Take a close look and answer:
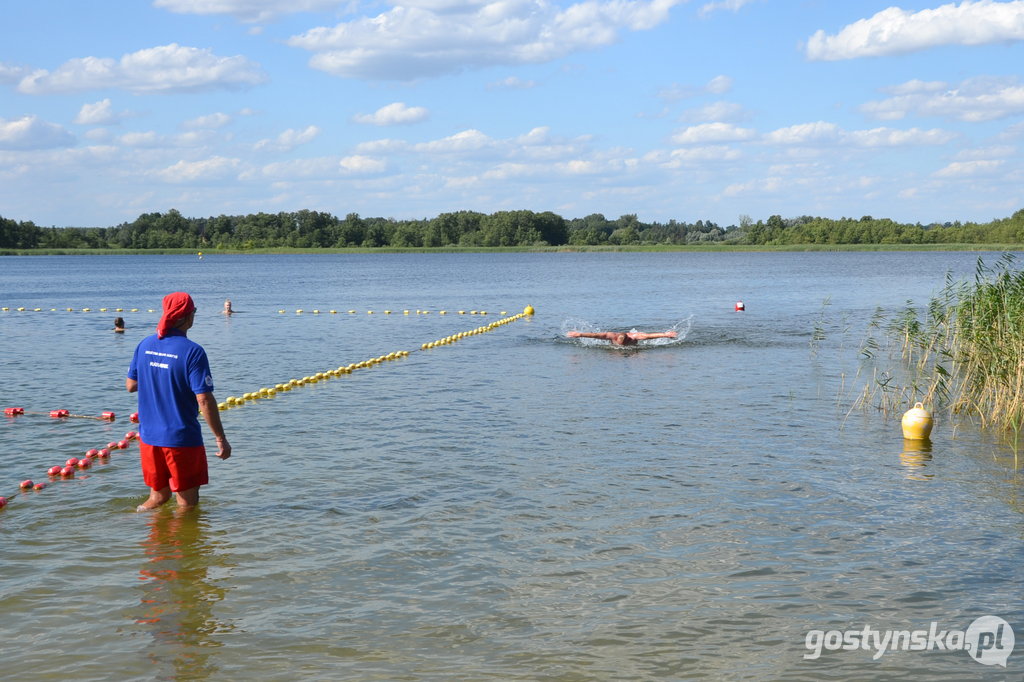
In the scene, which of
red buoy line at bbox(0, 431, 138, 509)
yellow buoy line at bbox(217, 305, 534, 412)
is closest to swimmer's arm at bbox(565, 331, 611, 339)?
yellow buoy line at bbox(217, 305, 534, 412)

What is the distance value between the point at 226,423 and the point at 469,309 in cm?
3128

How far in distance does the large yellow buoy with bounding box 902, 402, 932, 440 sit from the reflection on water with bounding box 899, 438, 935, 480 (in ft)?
0.30

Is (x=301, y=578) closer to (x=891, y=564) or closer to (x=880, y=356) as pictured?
(x=891, y=564)

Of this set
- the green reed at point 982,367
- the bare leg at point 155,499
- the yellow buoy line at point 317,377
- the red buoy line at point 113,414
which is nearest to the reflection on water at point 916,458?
the green reed at point 982,367

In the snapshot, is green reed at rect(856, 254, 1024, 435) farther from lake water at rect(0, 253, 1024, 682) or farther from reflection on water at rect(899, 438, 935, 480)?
reflection on water at rect(899, 438, 935, 480)

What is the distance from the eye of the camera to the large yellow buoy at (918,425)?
14305 millimetres

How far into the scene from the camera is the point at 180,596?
834 cm

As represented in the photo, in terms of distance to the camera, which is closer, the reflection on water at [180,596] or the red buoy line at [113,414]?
the reflection on water at [180,596]

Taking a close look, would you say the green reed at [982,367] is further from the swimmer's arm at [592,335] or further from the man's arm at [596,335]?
the swimmer's arm at [592,335]

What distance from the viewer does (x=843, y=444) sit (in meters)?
14.5

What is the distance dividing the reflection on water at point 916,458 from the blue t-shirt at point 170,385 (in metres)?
8.97

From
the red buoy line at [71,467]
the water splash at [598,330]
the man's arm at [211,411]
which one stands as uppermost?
the man's arm at [211,411]

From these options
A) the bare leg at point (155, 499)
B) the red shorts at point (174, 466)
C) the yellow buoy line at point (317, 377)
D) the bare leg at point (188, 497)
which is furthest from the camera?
the yellow buoy line at point (317, 377)

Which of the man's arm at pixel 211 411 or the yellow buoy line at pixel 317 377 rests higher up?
the man's arm at pixel 211 411
